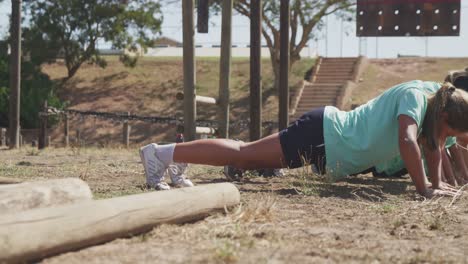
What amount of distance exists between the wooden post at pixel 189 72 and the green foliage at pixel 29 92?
20.5 meters

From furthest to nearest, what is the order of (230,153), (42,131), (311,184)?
(42,131), (311,184), (230,153)

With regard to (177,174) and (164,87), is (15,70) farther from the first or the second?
(164,87)

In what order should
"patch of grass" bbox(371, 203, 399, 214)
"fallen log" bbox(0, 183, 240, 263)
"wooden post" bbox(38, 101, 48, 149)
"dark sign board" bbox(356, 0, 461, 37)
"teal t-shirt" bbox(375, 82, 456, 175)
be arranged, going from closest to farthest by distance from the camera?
1. "fallen log" bbox(0, 183, 240, 263)
2. "patch of grass" bbox(371, 203, 399, 214)
3. "teal t-shirt" bbox(375, 82, 456, 175)
4. "wooden post" bbox(38, 101, 48, 149)
5. "dark sign board" bbox(356, 0, 461, 37)

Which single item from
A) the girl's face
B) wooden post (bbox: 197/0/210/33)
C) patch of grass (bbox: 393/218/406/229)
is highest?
wooden post (bbox: 197/0/210/33)

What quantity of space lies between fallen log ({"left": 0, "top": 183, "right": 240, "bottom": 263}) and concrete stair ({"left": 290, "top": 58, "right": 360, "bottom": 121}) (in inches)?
Answer: 1131

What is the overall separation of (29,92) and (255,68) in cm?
2611

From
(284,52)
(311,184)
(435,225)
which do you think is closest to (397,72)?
(284,52)

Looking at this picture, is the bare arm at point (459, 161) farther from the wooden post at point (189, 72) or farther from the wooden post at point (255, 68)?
the wooden post at point (189, 72)

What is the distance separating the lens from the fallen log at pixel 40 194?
405cm

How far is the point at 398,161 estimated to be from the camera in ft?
25.7

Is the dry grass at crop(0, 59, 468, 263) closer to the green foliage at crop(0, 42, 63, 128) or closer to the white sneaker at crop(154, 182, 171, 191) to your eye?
the white sneaker at crop(154, 182, 171, 191)

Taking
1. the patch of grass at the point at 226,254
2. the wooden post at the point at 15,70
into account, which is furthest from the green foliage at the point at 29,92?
the patch of grass at the point at 226,254

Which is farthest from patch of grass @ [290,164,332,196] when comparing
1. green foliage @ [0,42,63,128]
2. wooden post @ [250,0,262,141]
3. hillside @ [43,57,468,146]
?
hillside @ [43,57,468,146]

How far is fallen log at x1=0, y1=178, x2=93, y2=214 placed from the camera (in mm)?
4051
